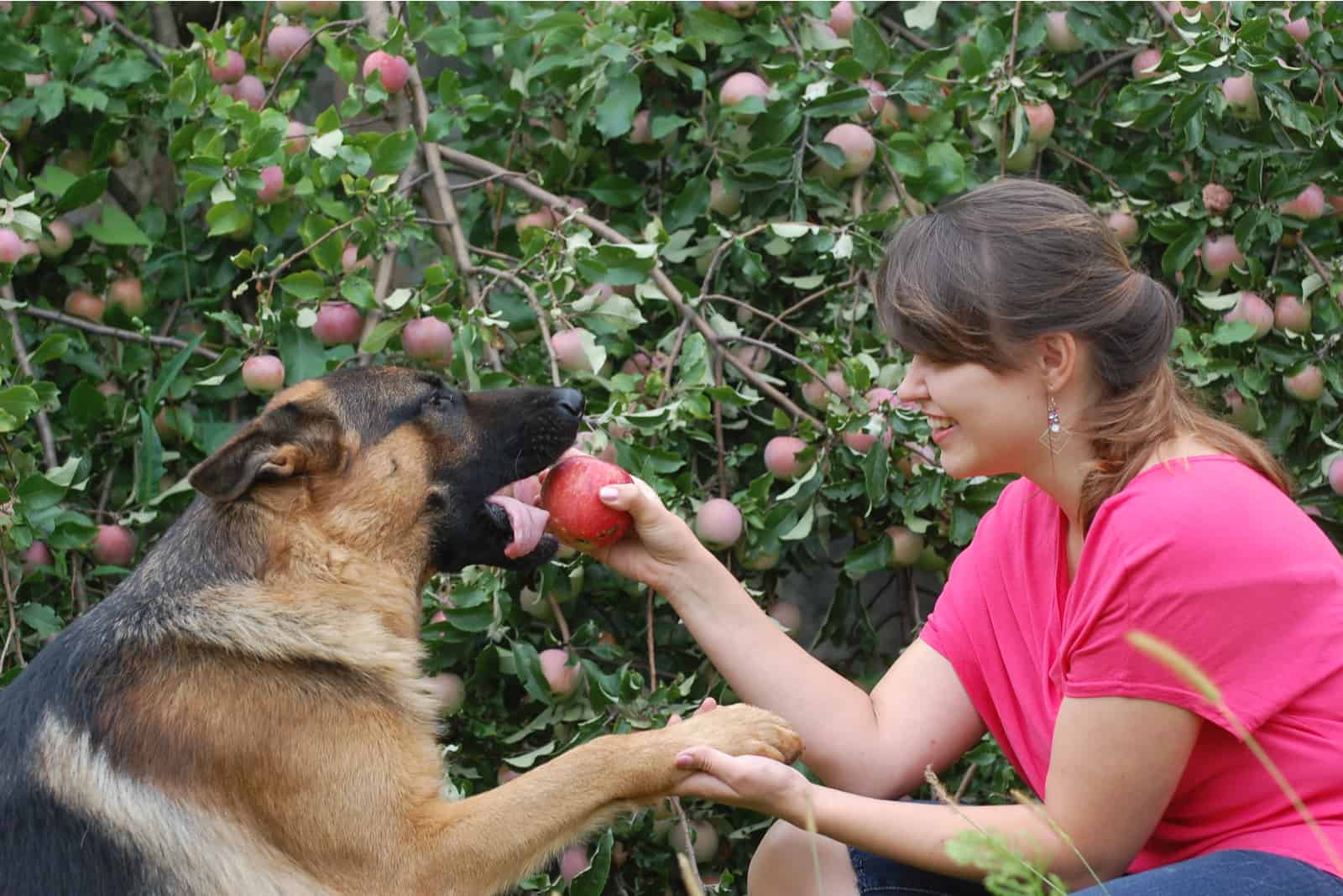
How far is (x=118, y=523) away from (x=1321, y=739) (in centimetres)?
307

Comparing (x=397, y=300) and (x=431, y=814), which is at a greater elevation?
(x=397, y=300)

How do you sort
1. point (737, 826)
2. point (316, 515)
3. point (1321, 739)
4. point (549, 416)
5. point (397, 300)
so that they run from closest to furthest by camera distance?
point (1321, 739) < point (316, 515) < point (549, 416) < point (397, 300) < point (737, 826)

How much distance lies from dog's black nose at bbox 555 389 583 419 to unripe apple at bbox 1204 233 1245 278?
2.04 meters

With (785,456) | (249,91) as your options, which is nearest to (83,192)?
(249,91)

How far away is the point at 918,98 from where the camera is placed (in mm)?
3902

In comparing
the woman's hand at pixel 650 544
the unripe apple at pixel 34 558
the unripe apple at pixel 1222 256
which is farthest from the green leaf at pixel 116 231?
the unripe apple at pixel 1222 256

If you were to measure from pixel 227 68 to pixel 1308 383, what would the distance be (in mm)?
3148

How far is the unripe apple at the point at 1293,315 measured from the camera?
12.5ft

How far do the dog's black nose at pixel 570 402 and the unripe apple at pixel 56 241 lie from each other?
183cm

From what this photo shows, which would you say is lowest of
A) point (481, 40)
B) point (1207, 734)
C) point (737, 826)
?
point (737, 826)

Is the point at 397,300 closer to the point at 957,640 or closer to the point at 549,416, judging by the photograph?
→ the point at 549,416

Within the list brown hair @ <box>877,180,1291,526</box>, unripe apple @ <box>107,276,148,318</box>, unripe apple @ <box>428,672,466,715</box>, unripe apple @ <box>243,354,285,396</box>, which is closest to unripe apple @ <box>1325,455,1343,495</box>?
brown hair @ <box>877,180,1291,526</box>

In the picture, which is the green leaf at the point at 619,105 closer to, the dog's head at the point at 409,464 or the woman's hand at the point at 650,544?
the dog's head at the point at 409,464

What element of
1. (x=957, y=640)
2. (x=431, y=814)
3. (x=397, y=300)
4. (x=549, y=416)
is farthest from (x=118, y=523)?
(x=957, y=640)
